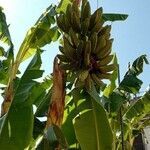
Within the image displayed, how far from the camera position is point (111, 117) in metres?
3.38

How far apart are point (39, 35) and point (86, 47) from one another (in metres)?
1.19

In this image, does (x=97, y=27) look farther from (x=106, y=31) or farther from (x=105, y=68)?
(x=105, y=68)

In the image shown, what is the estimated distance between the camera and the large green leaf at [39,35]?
3252 millimetres

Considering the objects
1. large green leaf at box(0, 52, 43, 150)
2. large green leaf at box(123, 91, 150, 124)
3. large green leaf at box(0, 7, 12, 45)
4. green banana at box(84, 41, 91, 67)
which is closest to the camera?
green banana at box(84, 41, 91, 67)

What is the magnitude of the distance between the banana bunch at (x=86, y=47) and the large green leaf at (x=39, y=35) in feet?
2.91

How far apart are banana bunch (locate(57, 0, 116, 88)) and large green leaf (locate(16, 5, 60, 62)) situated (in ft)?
2.91

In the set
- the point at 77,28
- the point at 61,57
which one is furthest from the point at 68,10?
the point at 61,57

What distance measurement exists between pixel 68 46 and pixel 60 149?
618mm

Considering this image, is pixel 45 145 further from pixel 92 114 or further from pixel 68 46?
pixel 68 46

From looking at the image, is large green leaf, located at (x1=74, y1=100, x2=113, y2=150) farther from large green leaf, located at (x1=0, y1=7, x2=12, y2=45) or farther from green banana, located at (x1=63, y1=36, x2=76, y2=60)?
large green leaf, located at (x1=0, y1=7, x2=12, y2=45)

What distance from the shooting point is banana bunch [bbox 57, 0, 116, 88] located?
87.4 inches

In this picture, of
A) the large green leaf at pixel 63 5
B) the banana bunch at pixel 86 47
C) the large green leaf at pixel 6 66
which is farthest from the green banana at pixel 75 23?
the large green leaf at pixel 6 66

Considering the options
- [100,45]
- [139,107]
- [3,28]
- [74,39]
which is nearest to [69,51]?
[74,39]

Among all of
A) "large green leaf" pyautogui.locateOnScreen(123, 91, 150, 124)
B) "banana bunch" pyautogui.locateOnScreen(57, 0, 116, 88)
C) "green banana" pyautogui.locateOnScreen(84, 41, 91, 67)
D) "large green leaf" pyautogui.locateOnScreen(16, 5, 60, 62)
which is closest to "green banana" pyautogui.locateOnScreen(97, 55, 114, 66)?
"banana bunch" pyautogui.locateOnScreen(57, 0, 116, 88)
